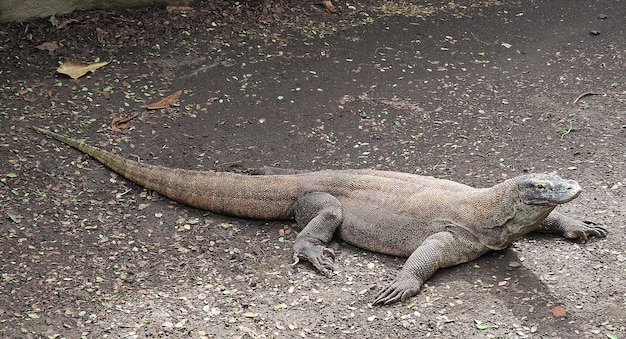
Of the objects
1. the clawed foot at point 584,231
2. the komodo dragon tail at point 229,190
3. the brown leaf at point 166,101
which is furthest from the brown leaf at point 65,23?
the clawed foot at point 584,231

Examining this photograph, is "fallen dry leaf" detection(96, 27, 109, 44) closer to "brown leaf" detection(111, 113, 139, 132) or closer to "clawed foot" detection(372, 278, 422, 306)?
"brown leaf" detection(111, 113, 139, 132)

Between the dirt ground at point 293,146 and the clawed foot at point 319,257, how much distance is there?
6 centimetres

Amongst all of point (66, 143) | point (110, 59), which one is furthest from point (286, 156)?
point (110, 59)

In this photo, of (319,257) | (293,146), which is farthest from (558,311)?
(293,146)

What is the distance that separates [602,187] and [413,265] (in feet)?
5.64

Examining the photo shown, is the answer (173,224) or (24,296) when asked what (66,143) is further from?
(24,296)

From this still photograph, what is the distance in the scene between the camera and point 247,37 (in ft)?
25.5

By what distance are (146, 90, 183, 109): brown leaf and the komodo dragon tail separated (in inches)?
45.2

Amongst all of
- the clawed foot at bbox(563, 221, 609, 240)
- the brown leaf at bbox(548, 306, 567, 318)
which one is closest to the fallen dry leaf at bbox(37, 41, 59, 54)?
the clawed foot at bbox(563, 221, 609, 240)

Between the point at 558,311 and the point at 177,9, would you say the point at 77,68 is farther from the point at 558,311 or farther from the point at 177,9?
the point at 558,311

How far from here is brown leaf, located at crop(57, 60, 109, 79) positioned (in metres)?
6.87

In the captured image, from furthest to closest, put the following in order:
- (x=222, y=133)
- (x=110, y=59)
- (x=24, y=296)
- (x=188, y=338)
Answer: (x=110, y=59) < (x=222, y=133) < (x=24, y=296) < (x=188, y=338)

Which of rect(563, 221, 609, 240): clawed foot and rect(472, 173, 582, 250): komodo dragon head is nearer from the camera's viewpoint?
rect(472, 173, 582, 250): komodo dragon head

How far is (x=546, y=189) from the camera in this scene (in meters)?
4.42
